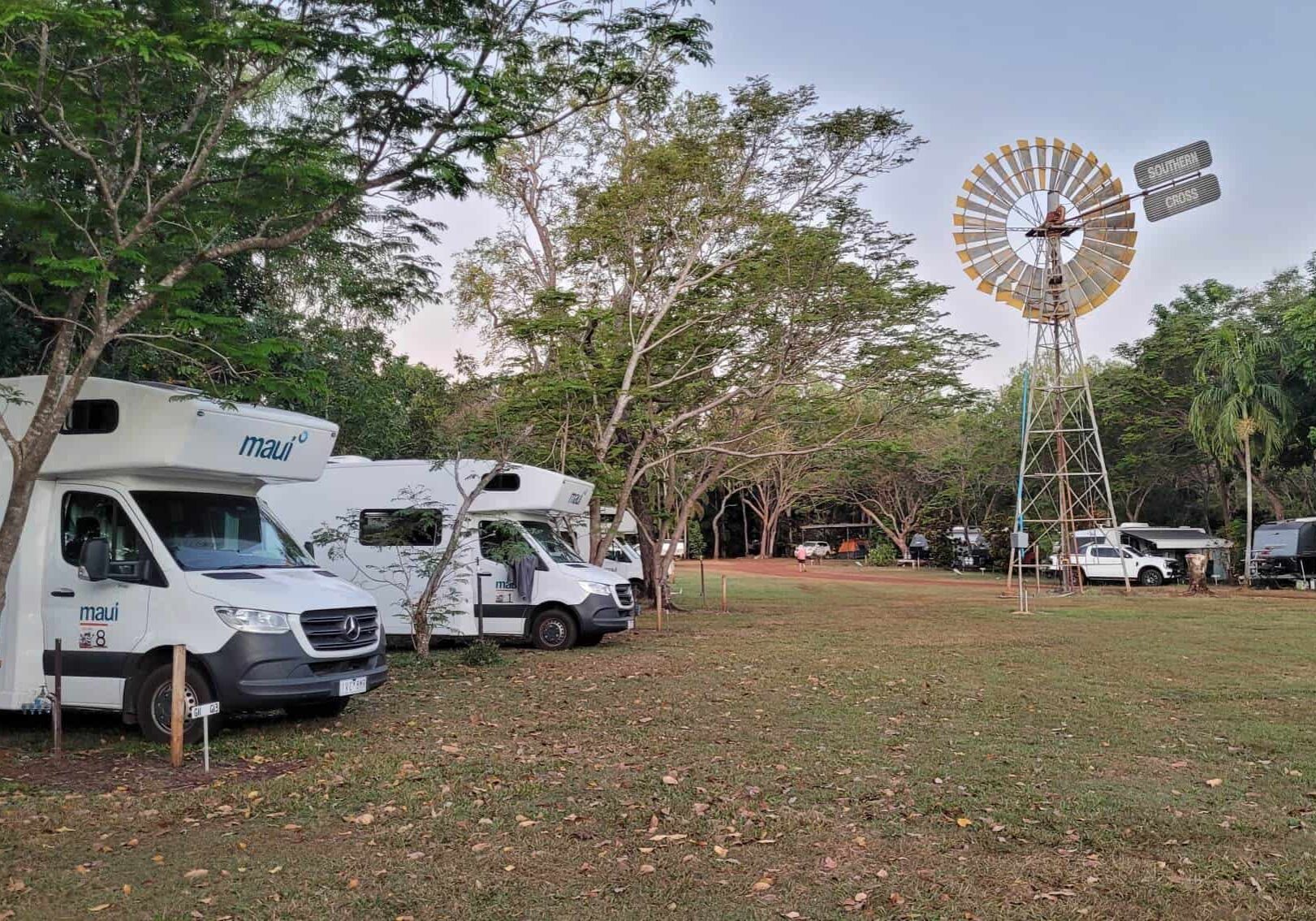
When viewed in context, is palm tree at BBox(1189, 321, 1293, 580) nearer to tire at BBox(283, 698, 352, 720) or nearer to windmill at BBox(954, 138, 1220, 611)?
windmill at BBox(954, 138, 1220, 611)

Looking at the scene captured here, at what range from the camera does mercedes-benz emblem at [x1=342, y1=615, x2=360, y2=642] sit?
28.5 ft

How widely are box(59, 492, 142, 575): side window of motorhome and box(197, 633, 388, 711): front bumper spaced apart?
1.17 m

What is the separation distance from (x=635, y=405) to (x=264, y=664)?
1389 centimetres

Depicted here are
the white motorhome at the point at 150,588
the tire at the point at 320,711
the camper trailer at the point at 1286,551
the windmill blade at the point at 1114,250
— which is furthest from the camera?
the camper trailer at the point at 1286,551

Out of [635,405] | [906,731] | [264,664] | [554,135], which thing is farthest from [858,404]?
[264,664]

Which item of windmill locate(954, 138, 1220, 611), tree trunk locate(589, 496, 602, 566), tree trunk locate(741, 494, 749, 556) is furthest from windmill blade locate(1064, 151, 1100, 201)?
tree trunk locate(741, 494, 749, 556)

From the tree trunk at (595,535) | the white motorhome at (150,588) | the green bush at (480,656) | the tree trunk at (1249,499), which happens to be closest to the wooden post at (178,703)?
the white motorhome at (150,588)

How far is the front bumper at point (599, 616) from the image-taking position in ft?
50.2

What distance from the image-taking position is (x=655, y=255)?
19953mm

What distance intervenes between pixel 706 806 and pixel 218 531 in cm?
500

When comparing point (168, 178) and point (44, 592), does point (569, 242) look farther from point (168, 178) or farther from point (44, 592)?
point (44, 592)

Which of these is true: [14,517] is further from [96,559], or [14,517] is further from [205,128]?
[205,128]

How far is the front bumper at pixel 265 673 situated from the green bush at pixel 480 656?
A: 506 cm

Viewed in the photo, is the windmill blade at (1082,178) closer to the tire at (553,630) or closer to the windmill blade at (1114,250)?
the windmill blade at (1114,250)
